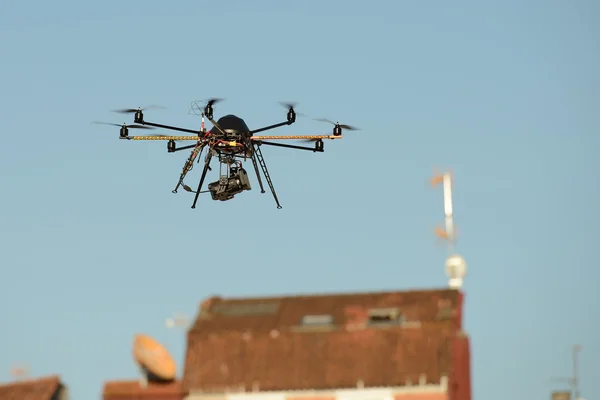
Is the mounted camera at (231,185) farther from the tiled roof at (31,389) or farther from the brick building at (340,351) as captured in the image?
the tiled roof at (31,389)

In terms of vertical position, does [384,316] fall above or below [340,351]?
above

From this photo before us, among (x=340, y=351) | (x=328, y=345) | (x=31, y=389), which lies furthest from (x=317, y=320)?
(x=31, y=389)

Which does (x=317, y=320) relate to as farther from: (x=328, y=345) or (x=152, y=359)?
(x=152, y=359)

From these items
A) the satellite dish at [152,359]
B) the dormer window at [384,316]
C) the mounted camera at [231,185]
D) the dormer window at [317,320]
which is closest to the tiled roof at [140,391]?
the satellite dish at [152,359]

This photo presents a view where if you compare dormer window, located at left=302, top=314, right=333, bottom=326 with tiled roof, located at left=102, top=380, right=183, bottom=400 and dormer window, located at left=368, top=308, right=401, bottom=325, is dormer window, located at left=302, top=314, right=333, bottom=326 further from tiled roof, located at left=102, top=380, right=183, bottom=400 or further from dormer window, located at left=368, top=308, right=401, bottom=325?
tiled roof, located at left=102, top=380, right=183, bottom=400

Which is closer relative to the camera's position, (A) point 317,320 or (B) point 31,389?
(A) point 317,320

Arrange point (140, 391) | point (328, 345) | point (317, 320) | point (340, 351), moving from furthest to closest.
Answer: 1. point (317, 320)
2. point (140, 391)
3. point (328, 345)
4. point (340, 351)
